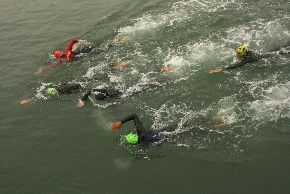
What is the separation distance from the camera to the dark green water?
12.4m

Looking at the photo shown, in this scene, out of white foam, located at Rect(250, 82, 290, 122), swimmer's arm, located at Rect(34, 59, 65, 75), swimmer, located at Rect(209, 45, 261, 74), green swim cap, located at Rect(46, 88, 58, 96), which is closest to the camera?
white foam, located at Rect(250, 82, 290, 122)

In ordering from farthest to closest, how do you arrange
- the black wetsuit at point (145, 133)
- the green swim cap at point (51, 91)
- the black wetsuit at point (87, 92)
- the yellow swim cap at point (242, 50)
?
the green swim cap at point (51, 91)
the yellow swim cap at point (242, 50)
the black wetsuit at point (87, 92)
the black wetsuit at point (145, 133)

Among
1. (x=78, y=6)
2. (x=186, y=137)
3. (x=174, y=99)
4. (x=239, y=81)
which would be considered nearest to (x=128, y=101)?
(x=174, y=99)

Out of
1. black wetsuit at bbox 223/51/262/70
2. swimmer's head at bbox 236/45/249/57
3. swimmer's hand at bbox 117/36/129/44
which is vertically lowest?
swimmer's hand at bbox 117/36/129/44

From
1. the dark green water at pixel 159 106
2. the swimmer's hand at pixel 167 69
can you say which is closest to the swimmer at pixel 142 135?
the dark green water at pixel 159 106

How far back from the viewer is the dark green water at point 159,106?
1243 cm

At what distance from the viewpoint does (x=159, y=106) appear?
1548 cm

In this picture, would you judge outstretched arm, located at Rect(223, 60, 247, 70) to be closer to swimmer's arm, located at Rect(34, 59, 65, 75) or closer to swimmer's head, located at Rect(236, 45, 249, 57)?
swimmer's head, located at Rect(236, 45, 249, 57)

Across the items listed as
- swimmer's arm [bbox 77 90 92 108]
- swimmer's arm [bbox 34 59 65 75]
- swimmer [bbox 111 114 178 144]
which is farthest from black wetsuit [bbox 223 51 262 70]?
swimmer's arm [bbox 34 59 65 75]

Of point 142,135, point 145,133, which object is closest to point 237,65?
point 145,133

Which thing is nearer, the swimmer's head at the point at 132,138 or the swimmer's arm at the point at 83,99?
the swimmer's head at the point at 132,138

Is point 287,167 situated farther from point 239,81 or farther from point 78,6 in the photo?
point 78,6

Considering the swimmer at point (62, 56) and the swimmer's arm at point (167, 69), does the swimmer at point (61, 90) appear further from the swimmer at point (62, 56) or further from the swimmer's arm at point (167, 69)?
the swimmer's arm at point (167, 69)

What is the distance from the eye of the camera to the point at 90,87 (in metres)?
17.2
